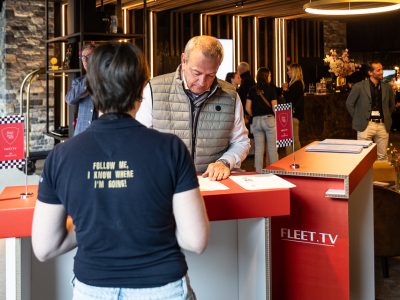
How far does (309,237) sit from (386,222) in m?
1.26

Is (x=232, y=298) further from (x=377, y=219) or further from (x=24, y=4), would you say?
(x=24, y=4)

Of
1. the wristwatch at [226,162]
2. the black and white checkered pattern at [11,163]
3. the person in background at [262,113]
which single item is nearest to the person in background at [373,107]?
the person in background at [262,113]

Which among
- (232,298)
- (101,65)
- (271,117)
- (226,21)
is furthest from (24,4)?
(101,65)

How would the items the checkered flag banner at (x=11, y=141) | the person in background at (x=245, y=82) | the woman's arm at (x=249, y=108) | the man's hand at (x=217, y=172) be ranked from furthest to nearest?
the person in background at (x=245, y=82)
the woman's arm at (x=249, y=108)
the man's hand at (x=217, y=172)
the checkered flag banner at (x=11, y=141)

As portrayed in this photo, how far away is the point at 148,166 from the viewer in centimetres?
146

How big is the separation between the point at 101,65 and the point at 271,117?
595 cm

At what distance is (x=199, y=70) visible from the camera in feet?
8.81

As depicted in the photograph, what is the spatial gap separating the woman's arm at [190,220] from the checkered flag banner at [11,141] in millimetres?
1010

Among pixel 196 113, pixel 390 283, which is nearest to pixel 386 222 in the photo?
pixel 390 283

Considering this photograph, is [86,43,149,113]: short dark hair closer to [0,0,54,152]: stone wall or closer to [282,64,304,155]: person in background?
[282,64,304,155]: person in background

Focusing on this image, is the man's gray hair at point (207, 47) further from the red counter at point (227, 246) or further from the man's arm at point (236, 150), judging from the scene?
the red counter at point (227, 246)

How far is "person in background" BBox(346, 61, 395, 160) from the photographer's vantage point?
7270 mm

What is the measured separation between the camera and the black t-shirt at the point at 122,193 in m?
1.46

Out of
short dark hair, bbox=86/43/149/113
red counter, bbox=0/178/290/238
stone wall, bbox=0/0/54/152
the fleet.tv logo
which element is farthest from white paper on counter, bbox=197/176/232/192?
stone wall, bbox=0/0/54/152
